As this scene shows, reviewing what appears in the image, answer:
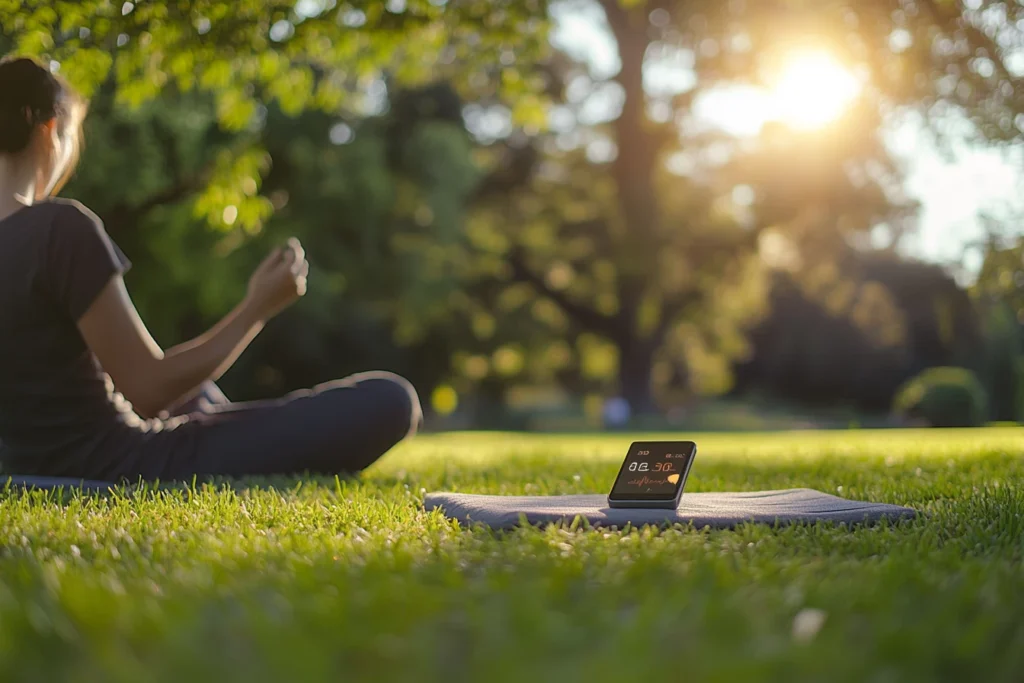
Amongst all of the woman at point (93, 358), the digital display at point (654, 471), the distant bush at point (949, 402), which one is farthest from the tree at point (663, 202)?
the digital display at point (654, 471)

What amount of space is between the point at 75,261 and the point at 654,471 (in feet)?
7.10

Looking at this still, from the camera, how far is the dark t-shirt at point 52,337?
357cm

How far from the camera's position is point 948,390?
16.4 meters

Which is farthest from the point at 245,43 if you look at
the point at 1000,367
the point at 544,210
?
the point at 544,210

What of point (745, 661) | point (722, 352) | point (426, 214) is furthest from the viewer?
point (722, 352)

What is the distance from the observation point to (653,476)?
3.31 m

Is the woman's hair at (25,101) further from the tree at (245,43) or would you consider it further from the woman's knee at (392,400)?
the woman's knee at (392,400)

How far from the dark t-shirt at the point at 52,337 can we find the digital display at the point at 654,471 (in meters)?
1.96

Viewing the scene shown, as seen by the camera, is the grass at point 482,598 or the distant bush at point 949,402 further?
the distant bush at point 949,402

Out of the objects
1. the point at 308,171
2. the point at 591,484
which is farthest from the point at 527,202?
the point at 591,484

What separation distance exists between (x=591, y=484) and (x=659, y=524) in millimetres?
1415

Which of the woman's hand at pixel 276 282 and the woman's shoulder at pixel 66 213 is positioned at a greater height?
the woman's shoulder at pixel 66 213

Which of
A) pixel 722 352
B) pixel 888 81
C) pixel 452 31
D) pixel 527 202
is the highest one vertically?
pixel 452 31

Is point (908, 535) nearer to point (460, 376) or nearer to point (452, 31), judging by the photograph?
point (452, 31)
